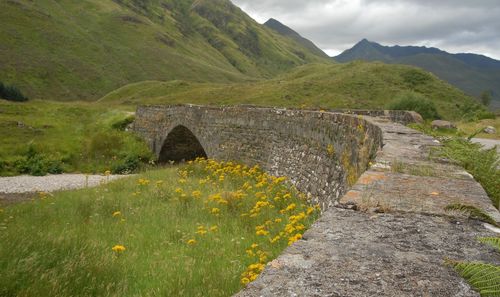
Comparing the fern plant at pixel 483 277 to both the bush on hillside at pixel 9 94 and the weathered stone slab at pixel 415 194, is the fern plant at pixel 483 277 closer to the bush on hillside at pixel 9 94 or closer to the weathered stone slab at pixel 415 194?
the weathered stone slab at pixel 415 194

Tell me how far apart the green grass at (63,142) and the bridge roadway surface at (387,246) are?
78.1ft

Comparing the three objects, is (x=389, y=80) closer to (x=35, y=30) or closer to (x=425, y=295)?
(x=425, y=295)

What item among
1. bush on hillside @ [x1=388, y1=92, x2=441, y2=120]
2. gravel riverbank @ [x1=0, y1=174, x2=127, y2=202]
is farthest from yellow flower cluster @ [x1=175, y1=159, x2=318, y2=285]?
bush on hillside @ [x1=388, y1=92, x2=441, y2=120]

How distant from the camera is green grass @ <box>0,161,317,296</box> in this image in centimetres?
532

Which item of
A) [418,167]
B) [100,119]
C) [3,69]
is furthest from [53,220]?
[3,69]

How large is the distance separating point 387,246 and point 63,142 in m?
27.7

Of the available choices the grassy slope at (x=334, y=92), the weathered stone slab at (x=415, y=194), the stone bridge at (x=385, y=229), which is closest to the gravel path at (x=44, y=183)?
the stone bridge at (x=385, y=229)

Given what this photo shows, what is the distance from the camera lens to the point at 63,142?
26875 mm

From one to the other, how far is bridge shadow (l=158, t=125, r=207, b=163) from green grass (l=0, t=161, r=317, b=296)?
31.2ft

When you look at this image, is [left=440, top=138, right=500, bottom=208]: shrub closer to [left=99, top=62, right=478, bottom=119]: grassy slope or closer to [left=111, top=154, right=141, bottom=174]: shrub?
[left=111, top=154, right=141, bottom=174]: shrub

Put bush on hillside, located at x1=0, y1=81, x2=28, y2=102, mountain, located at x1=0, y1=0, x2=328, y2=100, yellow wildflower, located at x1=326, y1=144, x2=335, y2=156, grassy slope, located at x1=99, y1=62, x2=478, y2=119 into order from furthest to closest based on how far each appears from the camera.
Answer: mountain, located at x1=0, y1=0, x2=328, y2=100, grassy slope, located at x1=99, y1=62, x2=478, y2=119, bush on hillside, located at x1=0, y1=81, x2=28, y2=102, yellow wildflower, located at x1=326, y1=144, x2=335, y2=156

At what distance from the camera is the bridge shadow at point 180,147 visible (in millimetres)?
23328

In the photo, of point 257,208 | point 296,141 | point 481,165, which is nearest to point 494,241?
point 481,165

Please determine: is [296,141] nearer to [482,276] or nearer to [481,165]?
[481,165]
